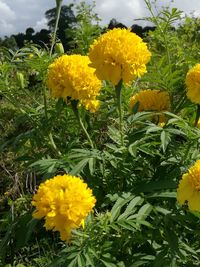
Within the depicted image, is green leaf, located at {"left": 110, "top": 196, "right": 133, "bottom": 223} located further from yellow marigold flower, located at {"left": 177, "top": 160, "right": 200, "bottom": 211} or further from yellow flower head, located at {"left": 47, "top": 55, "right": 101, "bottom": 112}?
yellow flower head, located at {"left": 47, "top": 55, "right": 101, "bottom": 112}

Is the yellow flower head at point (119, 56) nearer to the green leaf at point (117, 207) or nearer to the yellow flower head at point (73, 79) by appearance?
the yellow flower head at point (73, 79)

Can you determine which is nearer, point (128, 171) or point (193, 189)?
point (193, 189)

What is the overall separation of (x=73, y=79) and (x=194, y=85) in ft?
1.51

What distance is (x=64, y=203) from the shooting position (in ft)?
4.62

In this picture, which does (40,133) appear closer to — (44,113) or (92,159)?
(44,113)

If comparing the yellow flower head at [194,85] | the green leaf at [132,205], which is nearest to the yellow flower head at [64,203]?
the green leaf at [132,205]

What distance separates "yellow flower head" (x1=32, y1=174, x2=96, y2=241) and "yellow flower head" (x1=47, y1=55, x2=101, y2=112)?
550 millimetres

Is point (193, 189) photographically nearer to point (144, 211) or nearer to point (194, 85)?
point (144, 211)

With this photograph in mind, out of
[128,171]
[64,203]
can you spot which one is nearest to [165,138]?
[128,171]

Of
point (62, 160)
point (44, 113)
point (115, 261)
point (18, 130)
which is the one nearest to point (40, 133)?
point (44, 113)

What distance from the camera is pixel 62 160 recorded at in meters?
1.91

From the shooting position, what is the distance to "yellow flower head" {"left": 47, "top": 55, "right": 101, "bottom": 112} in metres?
1.92

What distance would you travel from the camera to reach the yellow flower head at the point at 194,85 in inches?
74.8

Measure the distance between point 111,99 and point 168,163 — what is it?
508mm
